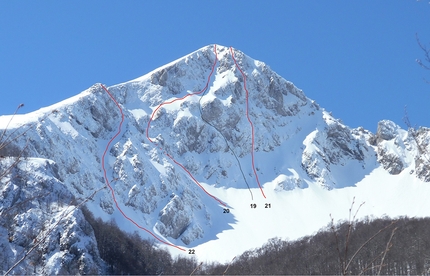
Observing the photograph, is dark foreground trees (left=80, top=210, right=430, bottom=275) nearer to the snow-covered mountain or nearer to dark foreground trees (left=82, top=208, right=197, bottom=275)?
dark foreground trees (left=82, top=208, right=197, bottom=275)

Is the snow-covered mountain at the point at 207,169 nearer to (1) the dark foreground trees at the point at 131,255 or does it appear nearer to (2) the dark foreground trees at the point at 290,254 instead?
(1) the dark foreground trees at the point at 131,255

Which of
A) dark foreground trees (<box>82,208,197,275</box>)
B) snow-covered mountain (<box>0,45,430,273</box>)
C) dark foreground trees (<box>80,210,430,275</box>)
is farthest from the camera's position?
snow-covered mountain (<box>0,45,430,273</box>)

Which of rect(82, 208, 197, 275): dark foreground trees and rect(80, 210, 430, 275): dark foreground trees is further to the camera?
rect(82, 208, 197, 275): dark foreground trees

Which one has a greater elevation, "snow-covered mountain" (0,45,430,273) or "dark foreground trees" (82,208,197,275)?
"snow-covered mountain" (0,45,430,273)

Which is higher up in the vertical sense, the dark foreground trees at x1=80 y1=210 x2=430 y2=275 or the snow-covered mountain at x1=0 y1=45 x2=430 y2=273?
the snow-covered mountain at x1=0 y1=45 x2=430 y2=273

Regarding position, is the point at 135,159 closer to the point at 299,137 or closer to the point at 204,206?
the point at 204,206

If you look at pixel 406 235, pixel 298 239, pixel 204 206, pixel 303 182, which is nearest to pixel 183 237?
pixel 204 206

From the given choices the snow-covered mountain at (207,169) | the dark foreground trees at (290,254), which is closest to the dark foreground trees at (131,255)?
the dark foreground trees at (290,254)

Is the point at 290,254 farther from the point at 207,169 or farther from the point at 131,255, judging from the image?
the point at 207,169

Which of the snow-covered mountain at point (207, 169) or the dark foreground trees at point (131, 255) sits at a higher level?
the snow-covered mountain at point (207, 169)

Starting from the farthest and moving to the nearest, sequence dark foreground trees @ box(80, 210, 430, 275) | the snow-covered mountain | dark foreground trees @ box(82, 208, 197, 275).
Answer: the snow-covered mountain < dark foreground trees @ box(82, 208, 197, 275) < dark foreground trees @ box(80, 210, 430, 275)

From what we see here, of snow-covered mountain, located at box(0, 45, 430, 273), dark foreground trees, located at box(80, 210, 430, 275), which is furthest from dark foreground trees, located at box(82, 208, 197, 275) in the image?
snow-covered mountain, located at box(0, 45, 430, 273)
